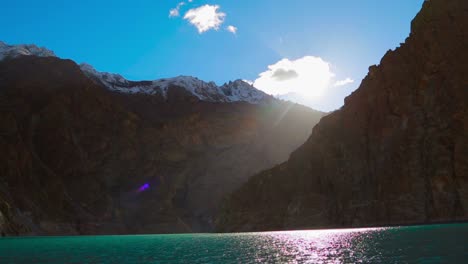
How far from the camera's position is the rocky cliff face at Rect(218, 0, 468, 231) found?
10881 centimetres

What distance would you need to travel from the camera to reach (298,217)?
134 metres

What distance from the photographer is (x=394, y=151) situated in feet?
395

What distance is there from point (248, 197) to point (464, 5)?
291ft

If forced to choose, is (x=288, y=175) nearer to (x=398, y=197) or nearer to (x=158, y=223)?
(x=398, y=197)

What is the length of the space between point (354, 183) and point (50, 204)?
358 feet

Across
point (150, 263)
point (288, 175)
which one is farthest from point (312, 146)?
point (150, 263)

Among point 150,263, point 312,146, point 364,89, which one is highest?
point 364,89

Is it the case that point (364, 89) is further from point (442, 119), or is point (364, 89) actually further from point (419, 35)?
point (442, 119)

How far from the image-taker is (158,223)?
191000 mm

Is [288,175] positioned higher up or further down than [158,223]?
higher up

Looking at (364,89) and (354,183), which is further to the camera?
(364,89)

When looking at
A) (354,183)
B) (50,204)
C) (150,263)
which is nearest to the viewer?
(150,263)

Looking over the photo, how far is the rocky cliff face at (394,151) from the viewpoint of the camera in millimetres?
108812

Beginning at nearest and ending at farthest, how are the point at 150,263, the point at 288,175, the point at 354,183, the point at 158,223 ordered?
the point at 150,263, the point at 354,183, the point at 288,175, the point at 158,223
